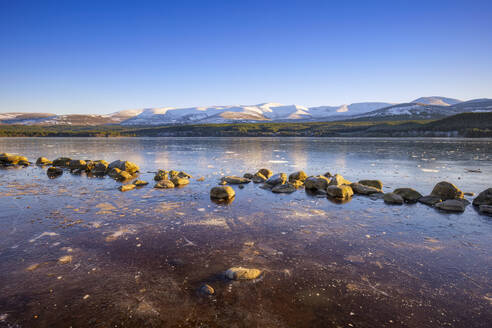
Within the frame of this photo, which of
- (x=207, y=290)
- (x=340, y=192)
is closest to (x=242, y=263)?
(x=207, y=290)

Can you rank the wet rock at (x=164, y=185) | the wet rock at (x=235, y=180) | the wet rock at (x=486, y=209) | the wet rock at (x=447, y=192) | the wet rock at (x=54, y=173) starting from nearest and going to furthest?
1. the wet rock at (x=486, y=209)
2. the wet rock at (x=447, y=192)
3. the wet rock at (x=164, y=185)
4. the wet rock at (x=235, y=180)
5. the wet rock at (x=54, y=173)

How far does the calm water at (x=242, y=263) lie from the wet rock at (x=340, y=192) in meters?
1.13

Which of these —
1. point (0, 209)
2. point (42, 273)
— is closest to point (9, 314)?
point (42, 273)

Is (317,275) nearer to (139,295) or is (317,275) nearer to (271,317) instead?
(271,317)

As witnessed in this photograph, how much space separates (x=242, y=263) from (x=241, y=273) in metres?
0.77

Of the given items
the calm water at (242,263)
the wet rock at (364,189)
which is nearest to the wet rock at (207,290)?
the calm water at (242,263)

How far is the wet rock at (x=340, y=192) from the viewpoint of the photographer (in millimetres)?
15664

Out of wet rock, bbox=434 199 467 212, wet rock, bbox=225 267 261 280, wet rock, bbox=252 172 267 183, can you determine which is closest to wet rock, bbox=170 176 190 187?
wet rock, bbox=252 172 267 183

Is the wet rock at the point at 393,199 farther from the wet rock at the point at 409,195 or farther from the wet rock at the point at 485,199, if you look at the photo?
the wet rock at the point at 485,199

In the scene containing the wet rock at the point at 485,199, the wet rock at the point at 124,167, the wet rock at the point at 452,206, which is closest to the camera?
the wet rock at the point at 452,206

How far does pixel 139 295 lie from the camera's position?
6535 millimetres

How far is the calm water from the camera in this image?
5.91 m

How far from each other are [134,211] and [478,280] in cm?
1308

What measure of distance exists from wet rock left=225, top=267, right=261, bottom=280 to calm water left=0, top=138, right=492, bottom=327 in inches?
7.0
